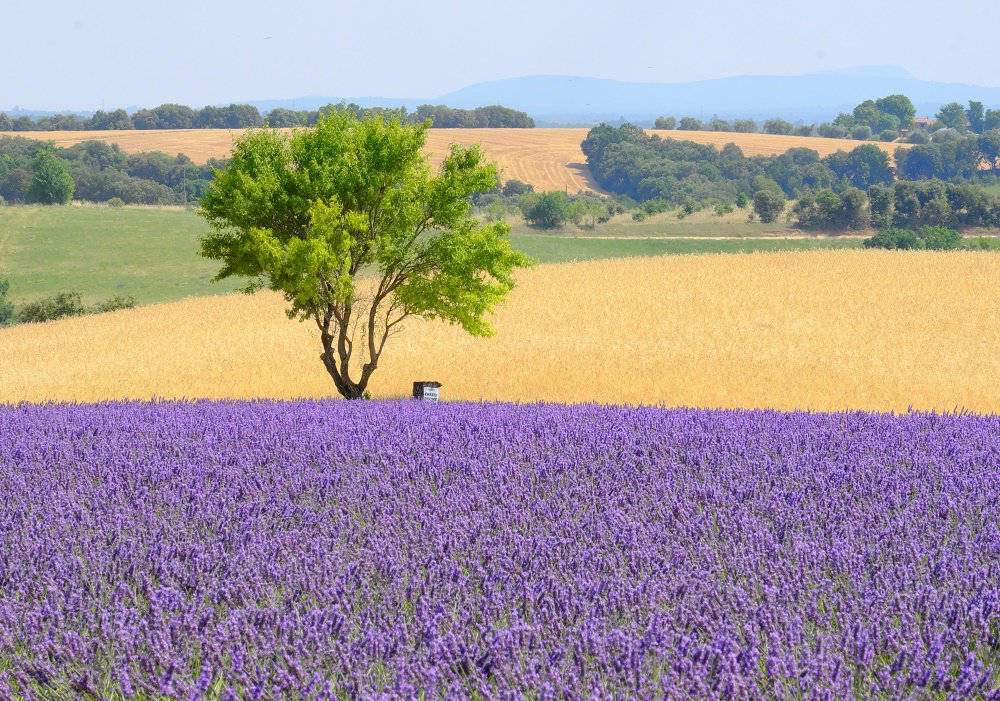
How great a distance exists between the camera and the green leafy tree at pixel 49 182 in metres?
67.4

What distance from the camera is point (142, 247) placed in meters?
52.5

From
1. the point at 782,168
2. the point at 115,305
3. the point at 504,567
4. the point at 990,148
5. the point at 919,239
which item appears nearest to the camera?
the point at 504,567

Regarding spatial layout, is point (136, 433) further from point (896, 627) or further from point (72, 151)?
point (72, 151)

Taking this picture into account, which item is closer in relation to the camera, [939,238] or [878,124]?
[939,238]

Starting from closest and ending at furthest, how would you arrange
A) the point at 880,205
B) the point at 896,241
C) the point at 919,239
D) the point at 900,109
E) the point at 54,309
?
the point at 54,309 → the point at 896,241 → the point at 919,239 → the point at 880,205 → the point at 900,109

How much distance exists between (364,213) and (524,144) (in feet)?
324

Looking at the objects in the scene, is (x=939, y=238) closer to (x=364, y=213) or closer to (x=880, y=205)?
(x=880, y=205)

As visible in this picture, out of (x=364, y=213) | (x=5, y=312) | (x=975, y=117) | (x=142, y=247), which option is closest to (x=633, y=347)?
(x=364, y=213)

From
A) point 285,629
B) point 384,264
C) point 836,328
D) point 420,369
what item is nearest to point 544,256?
point 836,328

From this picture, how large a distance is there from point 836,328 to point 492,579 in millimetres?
20663

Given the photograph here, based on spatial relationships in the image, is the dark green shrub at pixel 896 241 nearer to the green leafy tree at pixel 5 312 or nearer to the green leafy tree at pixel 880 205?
the green leafy tree at pixel 880 205

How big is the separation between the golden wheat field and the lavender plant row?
26.7ft

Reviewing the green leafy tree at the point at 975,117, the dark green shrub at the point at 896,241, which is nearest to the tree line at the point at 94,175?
the dark green shrub at the point at 896,241

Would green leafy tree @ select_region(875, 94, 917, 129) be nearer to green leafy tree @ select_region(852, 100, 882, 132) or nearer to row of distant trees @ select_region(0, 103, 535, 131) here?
green leafy tree @ select_region(852, 100, 882, 132)
